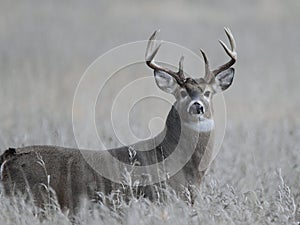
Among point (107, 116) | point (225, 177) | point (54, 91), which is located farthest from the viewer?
point (54, 91)

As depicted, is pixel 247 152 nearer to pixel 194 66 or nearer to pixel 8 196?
pixel 8 196

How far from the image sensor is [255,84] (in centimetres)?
1681

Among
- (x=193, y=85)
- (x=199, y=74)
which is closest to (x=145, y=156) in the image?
(x=193, y=85)

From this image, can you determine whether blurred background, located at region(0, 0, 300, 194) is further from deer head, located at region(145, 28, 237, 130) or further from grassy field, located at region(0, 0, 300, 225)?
deer head, located at region(145, 28, 237, 130)

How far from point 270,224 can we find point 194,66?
11.1 metres

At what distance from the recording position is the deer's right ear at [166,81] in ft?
27.6

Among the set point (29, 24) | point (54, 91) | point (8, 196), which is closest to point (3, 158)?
point (8, 196)

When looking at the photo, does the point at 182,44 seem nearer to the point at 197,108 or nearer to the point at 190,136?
the point at 190,136

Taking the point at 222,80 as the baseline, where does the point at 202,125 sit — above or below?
below

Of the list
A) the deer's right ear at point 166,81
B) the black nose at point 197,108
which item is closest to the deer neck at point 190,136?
the black nose at point 197,108

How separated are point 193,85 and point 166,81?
374 mm

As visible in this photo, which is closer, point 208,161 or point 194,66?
point 208,161

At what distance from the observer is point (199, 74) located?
646 inches

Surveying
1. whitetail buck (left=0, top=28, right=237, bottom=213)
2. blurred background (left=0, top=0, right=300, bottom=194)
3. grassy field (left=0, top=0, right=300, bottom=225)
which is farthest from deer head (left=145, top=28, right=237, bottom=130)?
blurred background (left=0, top=0, right=300, bottom=194)
